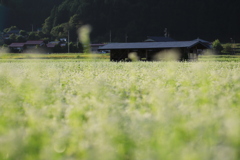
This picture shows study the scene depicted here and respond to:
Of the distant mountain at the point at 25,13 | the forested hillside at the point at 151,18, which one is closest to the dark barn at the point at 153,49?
the forested hillside at the point at 151,18

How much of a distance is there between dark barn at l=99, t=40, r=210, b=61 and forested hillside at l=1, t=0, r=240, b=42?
192ft

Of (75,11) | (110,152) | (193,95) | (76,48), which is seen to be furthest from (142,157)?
(75,11)

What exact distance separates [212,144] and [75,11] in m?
99.2

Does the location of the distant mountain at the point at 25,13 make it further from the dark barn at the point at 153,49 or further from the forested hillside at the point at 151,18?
the dark barn at the point at 153,49

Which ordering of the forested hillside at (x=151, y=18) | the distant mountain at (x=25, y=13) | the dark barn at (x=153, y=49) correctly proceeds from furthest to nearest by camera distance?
1. the distant mountain at (x=25, y=13)
2. the forested hillside at (x=151, y=18)
3. the dark barn at (x=153, y=49)

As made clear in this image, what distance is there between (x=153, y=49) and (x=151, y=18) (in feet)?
224

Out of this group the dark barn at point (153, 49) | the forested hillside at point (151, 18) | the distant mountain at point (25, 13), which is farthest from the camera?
the distant mountain at point (25, 13)

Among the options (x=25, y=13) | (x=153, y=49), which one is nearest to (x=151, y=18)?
(x=25, y=13)

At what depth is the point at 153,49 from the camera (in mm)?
33250

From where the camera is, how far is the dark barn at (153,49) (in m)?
31.0

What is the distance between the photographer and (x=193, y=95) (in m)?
5.52

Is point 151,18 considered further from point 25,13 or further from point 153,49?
point 153,49

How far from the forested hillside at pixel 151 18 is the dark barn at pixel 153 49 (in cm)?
5845

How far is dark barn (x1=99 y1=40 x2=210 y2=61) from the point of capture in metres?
31.0
